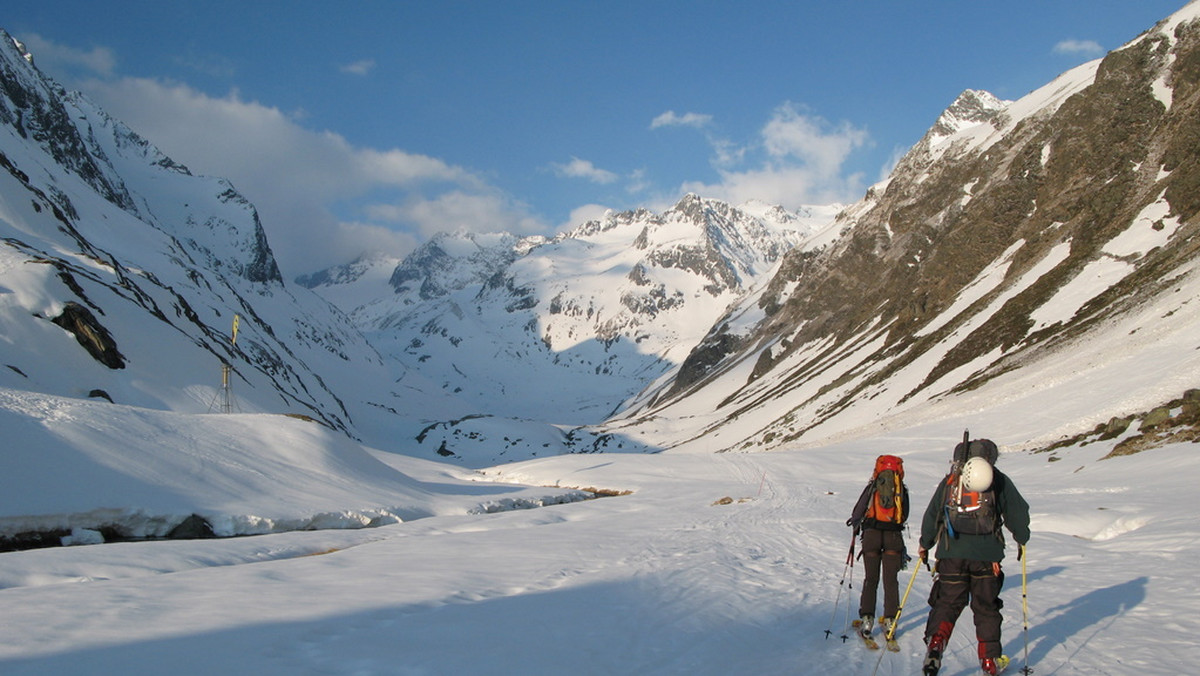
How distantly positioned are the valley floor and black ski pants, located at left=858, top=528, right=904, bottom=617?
56cm

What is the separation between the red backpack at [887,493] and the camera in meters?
8.38

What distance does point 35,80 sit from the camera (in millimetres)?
118438

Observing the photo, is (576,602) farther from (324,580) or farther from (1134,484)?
(1134,484)

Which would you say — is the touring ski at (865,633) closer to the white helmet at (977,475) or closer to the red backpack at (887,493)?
the red backpack at (887,493)

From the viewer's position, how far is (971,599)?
713 centimetres

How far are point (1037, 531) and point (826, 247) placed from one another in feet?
437

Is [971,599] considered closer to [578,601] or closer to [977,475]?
[977,475]

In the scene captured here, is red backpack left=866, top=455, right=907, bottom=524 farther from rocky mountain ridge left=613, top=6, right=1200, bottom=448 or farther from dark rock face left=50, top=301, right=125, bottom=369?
dark rock face left=50, top=301, right=125, bottom=369

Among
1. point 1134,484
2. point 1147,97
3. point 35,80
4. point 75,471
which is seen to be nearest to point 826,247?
point 1147,97

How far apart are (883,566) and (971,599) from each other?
4.41ft

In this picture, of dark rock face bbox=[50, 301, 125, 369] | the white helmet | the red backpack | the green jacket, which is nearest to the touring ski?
the red backpack

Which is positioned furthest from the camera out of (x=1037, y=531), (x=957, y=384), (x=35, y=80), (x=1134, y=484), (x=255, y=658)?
(x=35, y=80)

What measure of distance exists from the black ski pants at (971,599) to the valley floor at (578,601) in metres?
0.56

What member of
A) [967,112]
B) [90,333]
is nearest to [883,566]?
[90,333]
